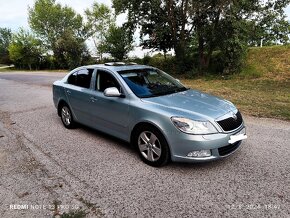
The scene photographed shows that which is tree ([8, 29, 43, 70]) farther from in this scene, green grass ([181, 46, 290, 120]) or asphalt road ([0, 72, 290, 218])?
asphalt road ([0, 72, 290, 218])

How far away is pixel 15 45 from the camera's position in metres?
49.2

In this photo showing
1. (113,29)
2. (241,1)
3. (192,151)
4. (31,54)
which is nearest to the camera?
(192,151)

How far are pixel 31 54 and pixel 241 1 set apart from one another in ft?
135

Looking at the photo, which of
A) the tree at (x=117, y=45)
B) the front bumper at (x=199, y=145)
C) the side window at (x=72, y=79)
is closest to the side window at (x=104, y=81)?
the side window at (x=72, y=79)

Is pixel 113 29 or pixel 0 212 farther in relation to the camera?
pixel 113 29

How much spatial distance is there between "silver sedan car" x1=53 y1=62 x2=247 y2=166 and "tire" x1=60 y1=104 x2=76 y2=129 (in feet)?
0.95

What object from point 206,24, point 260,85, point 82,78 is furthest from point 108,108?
point 206,24

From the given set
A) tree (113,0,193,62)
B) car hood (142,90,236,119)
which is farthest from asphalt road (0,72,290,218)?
tree (113,0,193,62)

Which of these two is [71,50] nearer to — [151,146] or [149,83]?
[149,83]

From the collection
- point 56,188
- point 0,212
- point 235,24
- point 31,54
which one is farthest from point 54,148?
point 31,54

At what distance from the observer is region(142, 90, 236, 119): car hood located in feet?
13.2

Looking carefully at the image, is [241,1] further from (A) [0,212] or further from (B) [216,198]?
(A) [0,212]

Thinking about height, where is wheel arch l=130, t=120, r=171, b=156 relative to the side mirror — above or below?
below

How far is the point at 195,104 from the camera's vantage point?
14.1 feet
